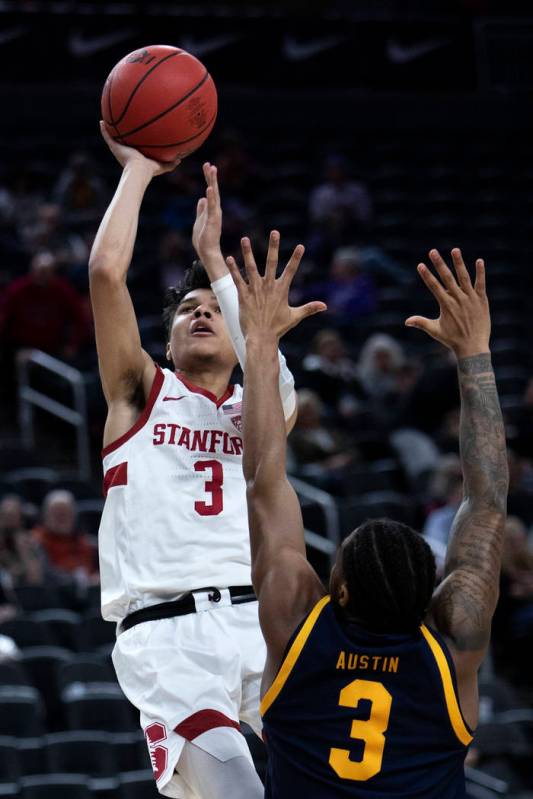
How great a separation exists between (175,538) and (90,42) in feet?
42.1

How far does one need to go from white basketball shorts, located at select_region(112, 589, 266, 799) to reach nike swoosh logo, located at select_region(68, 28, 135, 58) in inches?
503

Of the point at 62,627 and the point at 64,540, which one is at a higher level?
the point at 64,540

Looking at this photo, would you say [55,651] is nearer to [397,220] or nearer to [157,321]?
[157,321]

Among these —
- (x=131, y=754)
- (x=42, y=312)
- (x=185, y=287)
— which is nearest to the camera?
(x=185, y=287)

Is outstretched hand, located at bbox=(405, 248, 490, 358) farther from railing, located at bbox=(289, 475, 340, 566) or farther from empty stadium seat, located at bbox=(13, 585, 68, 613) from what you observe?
railing, located at bbox=(289, 475, 340, 566)

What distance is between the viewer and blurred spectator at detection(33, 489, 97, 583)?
9.18 metres

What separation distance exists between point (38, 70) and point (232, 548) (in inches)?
500

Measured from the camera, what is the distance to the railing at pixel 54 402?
10.8 metres

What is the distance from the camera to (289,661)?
9.65 ft

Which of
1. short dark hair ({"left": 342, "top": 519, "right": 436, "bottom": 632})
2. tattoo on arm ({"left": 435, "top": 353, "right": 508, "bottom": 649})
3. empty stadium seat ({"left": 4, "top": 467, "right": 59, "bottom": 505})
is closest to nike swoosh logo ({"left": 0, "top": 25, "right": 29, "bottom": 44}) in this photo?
empty stadium seat ({"left": 4, "top": 467, "right": 59, "bottom": 505})

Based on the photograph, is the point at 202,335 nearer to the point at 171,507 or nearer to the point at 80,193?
the point at 171,507

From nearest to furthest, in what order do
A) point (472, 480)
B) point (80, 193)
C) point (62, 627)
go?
point (472, 480)
point (62, 627)
point (80, 193)

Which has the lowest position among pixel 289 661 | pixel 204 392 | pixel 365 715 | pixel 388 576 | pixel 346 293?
pixel 365 715

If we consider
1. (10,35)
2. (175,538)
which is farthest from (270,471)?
(10,35)
